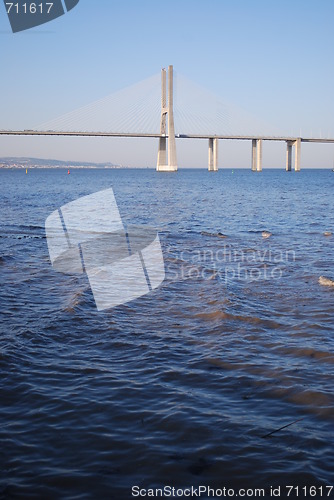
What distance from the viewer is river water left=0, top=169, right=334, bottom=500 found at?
292 cm

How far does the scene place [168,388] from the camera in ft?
13.2

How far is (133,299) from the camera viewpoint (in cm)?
693

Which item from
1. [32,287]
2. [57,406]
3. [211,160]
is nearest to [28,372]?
[57,406]

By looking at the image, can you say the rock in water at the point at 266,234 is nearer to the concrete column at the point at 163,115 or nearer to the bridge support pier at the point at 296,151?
the concrete column at the point at 163,115

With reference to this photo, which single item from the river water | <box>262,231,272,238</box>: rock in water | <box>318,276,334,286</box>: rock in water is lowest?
<box>262,231,272,238</box>: rock in water

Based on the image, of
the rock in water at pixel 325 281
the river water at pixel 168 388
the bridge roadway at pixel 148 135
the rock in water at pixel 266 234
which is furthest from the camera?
the bridge roadway at pixel 148 135

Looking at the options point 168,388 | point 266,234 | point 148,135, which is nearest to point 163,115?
point 148,135

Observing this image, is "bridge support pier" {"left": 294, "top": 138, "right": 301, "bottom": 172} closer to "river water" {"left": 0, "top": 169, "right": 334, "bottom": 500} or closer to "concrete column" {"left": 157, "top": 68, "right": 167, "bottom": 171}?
"concrete column" {"left": 157, "top": 68, "right": 167, "bottom": 171}

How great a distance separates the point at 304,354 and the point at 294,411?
1198 millimetres

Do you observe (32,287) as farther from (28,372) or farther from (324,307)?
(324,307)

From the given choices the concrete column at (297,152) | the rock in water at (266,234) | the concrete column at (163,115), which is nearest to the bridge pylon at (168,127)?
the concrete column at (163,115)

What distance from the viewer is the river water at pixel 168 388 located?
2.92 metres

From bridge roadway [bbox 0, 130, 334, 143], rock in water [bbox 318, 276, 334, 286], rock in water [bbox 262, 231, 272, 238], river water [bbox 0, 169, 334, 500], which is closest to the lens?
river water [bbox 0, 169, 334, 500]

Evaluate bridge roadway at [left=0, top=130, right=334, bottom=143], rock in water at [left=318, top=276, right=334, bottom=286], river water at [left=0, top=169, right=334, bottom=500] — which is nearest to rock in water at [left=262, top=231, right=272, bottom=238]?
river water at [left=0, top=169, right=334, bottom=500]
